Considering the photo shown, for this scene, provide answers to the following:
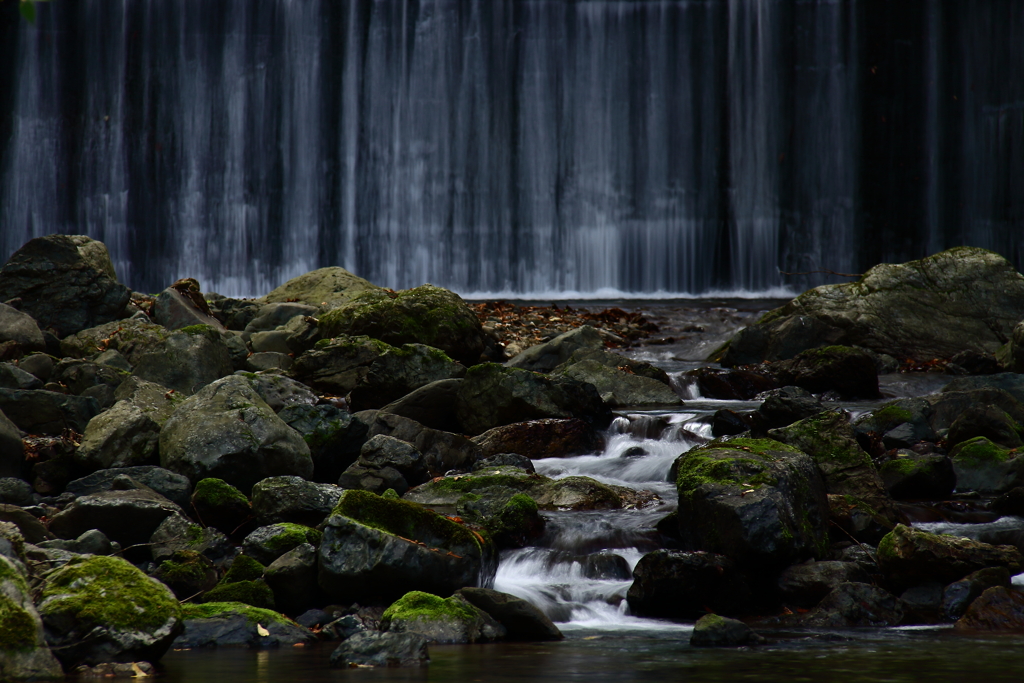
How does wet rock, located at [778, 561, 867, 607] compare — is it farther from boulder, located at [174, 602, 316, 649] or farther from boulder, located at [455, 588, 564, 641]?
boulder, located at [174, 602, 316, 649]

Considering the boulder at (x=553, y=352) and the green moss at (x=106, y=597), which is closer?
the green moss at (x=106, y=597)

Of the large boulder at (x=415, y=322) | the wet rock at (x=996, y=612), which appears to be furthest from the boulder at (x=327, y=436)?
the wet rock at (x=996, y=612)

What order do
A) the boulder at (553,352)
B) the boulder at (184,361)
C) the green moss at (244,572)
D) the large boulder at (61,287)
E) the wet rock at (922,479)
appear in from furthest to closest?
1. the boulder at (553,352)
2. the large boulder at (61,287)
3. the boulder at (184,361)
4. the wet rock at (922,479)
5. the green moss at (244,572)

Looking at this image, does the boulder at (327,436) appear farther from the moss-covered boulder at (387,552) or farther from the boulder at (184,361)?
the moss-covered boulder at (387,552)

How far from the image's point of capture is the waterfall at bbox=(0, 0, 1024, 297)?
73.3 ft

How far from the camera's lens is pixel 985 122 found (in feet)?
72.8

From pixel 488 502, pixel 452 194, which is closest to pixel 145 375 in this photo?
pixel 488 502

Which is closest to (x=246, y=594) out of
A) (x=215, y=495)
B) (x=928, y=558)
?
(x=215, y=495)

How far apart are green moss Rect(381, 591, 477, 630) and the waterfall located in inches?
688

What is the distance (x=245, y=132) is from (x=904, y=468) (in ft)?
66.1

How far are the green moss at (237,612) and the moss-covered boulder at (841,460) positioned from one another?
3.64 meters

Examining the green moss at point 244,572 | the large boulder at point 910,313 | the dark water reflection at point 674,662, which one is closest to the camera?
the dark water reflection at point 674,662

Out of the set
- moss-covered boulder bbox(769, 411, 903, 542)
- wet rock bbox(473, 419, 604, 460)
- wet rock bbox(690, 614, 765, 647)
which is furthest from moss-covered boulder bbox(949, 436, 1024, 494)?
wet rock bbox(690, 614, 765, 647)

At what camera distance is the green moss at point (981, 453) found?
726 centimetres
